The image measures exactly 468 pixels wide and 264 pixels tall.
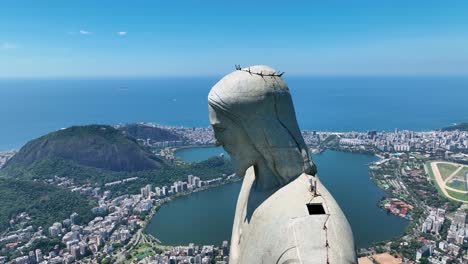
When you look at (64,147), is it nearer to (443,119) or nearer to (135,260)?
(135,260)

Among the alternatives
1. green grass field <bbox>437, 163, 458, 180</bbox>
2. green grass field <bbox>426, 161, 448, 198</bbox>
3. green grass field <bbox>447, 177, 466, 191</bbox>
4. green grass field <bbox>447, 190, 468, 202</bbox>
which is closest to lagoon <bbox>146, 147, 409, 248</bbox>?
green grass field <bbox>426, 161, 448, 198</bbox>

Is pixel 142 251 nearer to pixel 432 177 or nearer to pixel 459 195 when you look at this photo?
pixel 459 195

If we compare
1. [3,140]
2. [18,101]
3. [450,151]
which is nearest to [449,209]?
[450,151]

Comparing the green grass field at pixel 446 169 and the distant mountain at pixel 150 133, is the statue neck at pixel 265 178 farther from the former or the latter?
the distant mountain at pixel 150 133

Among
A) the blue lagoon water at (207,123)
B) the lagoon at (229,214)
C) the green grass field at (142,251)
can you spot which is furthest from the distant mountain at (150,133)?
the green grass field at (142,251)

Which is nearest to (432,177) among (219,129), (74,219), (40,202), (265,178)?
(74,219)
